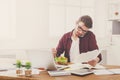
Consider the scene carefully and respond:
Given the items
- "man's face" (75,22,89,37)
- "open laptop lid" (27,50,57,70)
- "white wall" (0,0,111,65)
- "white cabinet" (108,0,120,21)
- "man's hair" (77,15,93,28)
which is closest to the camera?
"open laptop lid" (27,50,57,70)

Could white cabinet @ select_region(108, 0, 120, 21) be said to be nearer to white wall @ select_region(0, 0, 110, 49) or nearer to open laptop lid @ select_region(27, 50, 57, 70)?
white wall @ select_region(0, 0, 110, 49)

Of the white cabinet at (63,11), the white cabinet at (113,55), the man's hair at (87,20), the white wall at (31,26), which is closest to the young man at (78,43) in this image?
the man's hair at (87,20)

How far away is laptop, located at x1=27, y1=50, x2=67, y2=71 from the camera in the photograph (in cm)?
208

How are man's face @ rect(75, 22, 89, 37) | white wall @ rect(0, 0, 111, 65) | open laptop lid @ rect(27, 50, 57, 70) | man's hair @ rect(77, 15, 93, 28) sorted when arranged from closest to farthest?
open laptop lid @ rect(27, 50, 57, 70) → man's face @ rect(75, 22, 89, 37) → man's hair @ rect(77, 15, 93, 28) → white wall @ rect(0, 0, 111, 65)

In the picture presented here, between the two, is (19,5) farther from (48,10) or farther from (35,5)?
(48,10)

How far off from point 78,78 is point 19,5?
2.40 metres

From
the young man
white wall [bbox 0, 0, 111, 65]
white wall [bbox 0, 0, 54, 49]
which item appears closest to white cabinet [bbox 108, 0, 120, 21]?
white wall [bbox 0, 0, 111, 65]

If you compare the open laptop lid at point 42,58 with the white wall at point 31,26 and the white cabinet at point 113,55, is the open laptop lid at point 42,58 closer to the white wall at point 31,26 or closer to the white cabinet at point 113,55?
the white wall at point 31,26

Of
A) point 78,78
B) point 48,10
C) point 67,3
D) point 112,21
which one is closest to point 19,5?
point 48,10

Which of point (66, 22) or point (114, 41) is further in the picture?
point (114, 41)

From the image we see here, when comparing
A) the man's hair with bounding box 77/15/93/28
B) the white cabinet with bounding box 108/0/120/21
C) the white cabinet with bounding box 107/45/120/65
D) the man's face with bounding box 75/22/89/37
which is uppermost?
the white cabinet with bounding box 108/0/120/21

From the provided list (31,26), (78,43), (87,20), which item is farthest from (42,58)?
(31,26)

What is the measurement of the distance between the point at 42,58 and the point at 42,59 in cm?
1

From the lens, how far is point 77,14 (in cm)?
389
